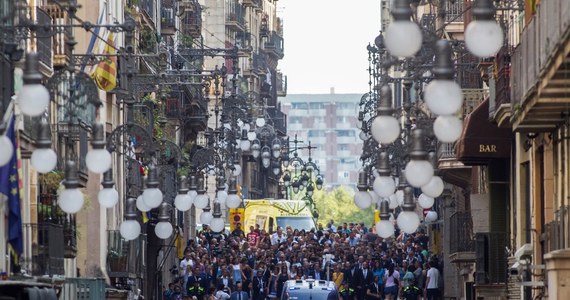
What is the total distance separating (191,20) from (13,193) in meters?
51.5

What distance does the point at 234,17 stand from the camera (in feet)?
401

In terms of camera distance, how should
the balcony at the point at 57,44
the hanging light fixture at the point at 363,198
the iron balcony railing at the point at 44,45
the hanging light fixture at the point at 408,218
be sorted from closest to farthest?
the hanging light fixture at the point at 408,218 < the hanging light fixture at the point at 363,198 < the iron balcony railing at the point at 44,45 < the balcony at the point at 57,44

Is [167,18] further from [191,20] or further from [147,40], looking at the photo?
[191,20]

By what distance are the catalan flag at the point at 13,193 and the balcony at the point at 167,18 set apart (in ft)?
125

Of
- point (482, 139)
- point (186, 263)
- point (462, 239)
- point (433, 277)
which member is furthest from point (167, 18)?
point (482, 139)

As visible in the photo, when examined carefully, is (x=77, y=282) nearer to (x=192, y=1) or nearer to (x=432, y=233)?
(x=432, y=233)

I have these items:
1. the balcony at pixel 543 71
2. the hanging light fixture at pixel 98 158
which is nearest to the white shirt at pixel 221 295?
the balcony at pixel 543 71

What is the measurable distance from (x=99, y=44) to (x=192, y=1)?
122ft

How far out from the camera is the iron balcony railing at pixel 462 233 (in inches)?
2046

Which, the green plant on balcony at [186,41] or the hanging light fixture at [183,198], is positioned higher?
the green plant on balcony at [186,41]

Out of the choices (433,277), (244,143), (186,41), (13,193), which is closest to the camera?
(13,193)

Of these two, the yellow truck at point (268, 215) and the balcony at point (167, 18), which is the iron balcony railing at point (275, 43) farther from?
the balcony at point (167, 18)

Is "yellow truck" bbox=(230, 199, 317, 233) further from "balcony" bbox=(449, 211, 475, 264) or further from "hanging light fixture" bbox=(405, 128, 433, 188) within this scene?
"hanging light fixture" bbox=(405, 128, 433, 188)

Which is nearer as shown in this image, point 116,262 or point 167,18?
point 116,262
